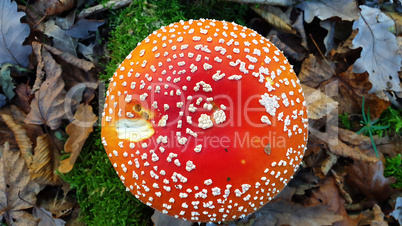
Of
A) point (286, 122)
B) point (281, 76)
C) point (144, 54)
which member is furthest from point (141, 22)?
point (286, 122)

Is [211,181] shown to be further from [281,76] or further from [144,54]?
[144,54]

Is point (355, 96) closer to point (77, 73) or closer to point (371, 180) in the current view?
point (371, 180)

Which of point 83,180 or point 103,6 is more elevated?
point 103,6

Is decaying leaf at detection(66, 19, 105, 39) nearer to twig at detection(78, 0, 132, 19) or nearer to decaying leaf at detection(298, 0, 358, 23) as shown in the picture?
twig at detection(78, 0, 132, 19)

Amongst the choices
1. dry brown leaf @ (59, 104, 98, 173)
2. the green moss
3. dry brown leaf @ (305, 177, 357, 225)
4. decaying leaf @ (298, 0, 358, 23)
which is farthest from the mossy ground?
dry brown leaf @ (305, 177, 357, 225)

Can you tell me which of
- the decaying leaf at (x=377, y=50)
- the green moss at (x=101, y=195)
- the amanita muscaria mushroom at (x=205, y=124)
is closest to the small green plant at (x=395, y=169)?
the decaying leaf at (x=377, y=50)

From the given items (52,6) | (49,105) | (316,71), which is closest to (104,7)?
(52,6)
